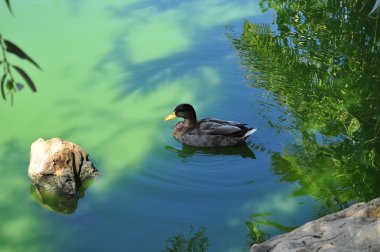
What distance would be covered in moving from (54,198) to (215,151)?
156 cm

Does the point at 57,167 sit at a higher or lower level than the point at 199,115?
higher

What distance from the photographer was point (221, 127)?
19.4ft

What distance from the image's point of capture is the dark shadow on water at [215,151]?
5805 millimetres

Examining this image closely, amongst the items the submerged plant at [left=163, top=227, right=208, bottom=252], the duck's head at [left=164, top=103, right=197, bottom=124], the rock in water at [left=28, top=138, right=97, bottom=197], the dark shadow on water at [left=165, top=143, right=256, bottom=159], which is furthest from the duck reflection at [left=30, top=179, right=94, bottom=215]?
the duck's head at [left=164, top=103, right=197, bottom=124]

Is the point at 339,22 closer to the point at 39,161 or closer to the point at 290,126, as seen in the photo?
the point at 290,126

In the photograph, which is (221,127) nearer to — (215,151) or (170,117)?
(215,151)

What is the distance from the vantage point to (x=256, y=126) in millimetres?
6148

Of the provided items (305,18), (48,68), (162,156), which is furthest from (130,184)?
(305,18)

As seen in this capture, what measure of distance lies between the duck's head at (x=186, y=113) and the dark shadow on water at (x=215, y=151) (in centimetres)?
26

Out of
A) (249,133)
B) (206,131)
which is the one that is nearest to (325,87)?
(249,133)

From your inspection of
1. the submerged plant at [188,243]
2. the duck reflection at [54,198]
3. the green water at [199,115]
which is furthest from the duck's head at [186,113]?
the submerged plant at [188,243]

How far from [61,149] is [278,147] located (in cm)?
186

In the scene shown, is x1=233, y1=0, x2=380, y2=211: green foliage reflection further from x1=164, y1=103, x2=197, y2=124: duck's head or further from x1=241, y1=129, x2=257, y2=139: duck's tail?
x1=164, y1=103, x2=197, y2=124: duck's head

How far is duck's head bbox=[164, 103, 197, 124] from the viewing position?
6.02 m
